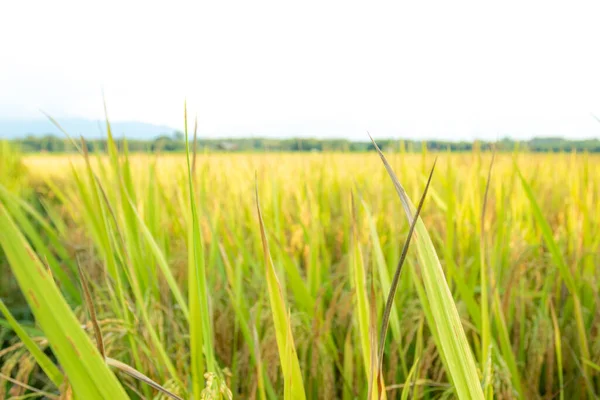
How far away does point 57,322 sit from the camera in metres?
0.26

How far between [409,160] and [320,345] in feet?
4.27

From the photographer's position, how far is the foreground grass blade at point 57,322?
0.83 feet

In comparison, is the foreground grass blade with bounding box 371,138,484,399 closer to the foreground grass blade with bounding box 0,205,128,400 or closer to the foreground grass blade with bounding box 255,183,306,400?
the foreground grass blade with bounding box 255,183,306,400

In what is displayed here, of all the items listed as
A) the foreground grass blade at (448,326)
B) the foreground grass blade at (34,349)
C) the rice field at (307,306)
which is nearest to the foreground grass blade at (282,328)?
the rice field at (307,306)

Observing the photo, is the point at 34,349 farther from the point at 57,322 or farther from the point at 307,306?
the point at 307,306

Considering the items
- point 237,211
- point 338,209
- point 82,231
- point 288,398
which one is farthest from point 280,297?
point 82,231

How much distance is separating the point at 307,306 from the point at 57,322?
64 centimetres

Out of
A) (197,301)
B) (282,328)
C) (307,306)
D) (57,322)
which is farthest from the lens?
(307,306)

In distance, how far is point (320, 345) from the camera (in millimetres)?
755

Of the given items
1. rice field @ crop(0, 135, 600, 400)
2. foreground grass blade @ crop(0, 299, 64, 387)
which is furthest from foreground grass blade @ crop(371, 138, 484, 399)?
foreground grass blade @ crop(0, 299, 64, 387)

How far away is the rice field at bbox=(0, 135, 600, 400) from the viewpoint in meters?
0.36

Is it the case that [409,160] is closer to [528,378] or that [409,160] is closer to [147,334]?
[528,378]

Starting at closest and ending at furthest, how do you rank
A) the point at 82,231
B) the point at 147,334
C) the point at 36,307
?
the point at 36,307 < the point at 147,334 < the point at 82,231

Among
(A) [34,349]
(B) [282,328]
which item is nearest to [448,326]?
(B) [282,328]
